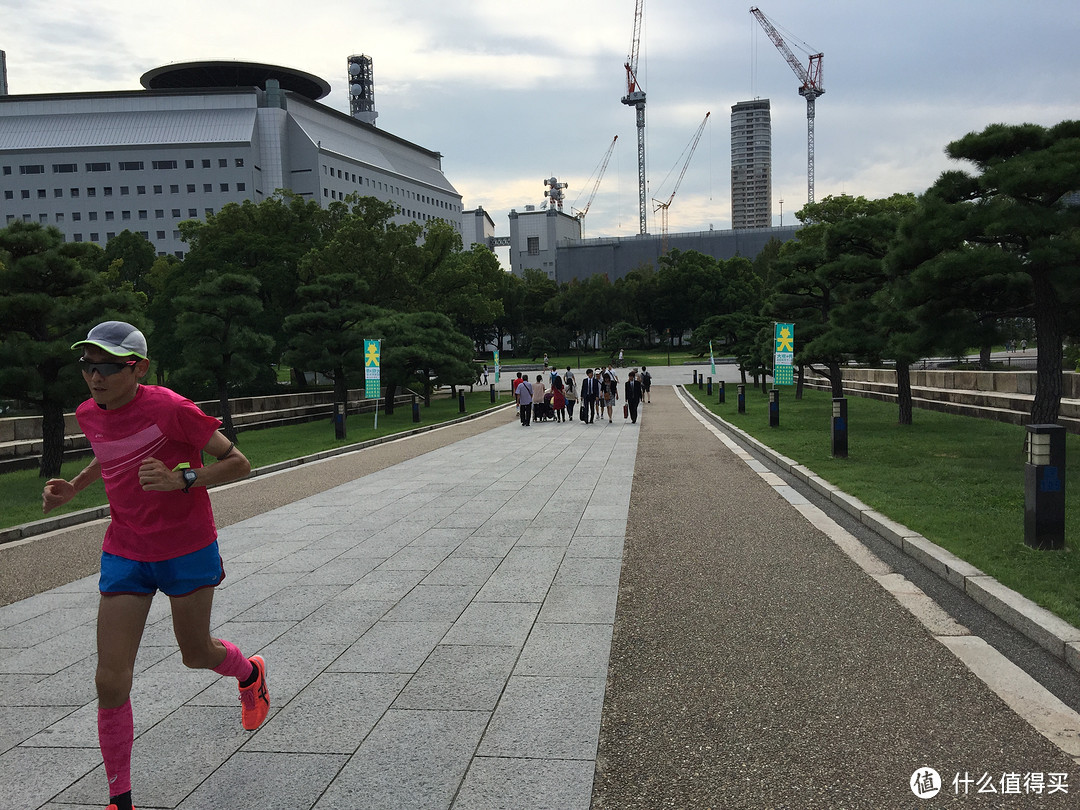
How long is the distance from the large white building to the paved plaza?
9410 centimetres

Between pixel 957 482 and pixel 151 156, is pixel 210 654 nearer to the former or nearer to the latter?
Result: pixel 957 482

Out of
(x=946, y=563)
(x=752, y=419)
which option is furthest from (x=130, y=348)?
(x=752, y=419)

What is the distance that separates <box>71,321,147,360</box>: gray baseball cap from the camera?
301cm

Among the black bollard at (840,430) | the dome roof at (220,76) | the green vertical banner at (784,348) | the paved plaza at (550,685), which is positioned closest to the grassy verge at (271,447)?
the paved plaza at (550,685)

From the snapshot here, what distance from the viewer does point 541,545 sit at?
7.75 meters

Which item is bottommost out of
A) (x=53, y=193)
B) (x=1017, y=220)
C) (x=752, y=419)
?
(x=752, y=419)

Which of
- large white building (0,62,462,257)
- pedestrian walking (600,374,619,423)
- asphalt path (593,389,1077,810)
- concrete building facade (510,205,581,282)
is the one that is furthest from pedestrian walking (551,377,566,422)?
concrete building facade (510,205,581,282)

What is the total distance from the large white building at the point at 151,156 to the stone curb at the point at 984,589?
308 ft

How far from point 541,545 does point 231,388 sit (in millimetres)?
27653

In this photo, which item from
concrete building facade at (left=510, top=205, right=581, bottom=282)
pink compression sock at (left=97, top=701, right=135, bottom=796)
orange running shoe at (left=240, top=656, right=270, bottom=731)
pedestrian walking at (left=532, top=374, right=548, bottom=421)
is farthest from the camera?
concrete building facade at (left=510, top=205, right=581, bottom=282)

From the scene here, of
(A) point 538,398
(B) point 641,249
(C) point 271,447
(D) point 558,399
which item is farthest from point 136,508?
(B) point 641,249

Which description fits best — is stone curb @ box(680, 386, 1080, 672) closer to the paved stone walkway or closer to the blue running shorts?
the paved stone walkway

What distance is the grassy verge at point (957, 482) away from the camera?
5863 millimetres

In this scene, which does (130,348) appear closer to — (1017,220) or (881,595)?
(881,595)
